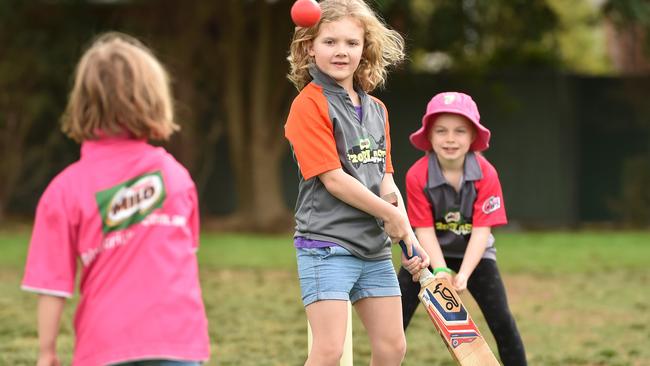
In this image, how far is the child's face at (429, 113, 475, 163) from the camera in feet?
15.4

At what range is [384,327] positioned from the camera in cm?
396

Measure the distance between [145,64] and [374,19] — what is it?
128 cm

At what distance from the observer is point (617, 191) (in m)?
16.9

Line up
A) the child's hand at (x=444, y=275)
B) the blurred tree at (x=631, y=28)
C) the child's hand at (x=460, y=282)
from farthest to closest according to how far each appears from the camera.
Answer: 1. the blurred tree at (x=631, y=28)
2. the child's hand at (x=460, y=282)
3. the child's hand at (x=444, y=275)

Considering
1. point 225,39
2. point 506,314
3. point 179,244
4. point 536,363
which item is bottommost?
point 536,363

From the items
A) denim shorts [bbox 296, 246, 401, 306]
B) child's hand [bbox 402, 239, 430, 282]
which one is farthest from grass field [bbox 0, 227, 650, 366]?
denim shorts [bbox 296, 246, 401, 306]

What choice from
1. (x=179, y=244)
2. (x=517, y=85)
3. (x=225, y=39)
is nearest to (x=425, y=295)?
(x=179, y=244)

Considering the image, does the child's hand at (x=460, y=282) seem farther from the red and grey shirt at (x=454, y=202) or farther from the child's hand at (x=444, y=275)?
the red and grey shirt at (x=454, y=202)

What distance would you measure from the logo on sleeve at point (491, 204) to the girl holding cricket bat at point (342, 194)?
2.36 ft

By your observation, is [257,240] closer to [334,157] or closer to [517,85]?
[517,85]

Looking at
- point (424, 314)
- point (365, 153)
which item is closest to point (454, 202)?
point (365, 153)

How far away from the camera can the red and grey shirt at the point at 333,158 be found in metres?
3.87

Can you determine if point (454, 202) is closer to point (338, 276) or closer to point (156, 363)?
point (338, 276)

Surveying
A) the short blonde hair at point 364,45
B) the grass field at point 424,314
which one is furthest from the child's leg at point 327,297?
the grass field at point 424,314
